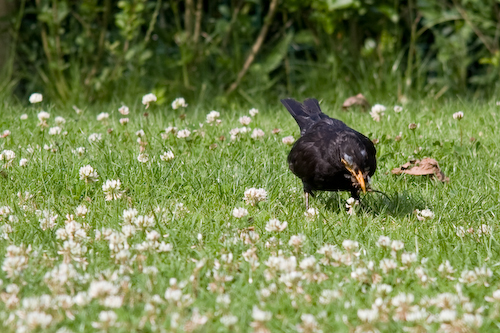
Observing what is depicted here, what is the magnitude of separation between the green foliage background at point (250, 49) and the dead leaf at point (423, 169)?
9.51 ft

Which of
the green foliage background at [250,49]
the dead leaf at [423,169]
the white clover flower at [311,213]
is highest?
the white clover flower at [311,213]

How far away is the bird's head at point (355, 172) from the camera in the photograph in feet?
14.3

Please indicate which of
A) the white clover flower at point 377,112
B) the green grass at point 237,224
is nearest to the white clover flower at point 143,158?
the green grass at point 237,224

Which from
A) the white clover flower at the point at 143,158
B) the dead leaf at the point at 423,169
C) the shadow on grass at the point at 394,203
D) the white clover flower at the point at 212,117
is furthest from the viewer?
the white clover flower at the point at 212,117

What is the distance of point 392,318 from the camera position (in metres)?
2.82

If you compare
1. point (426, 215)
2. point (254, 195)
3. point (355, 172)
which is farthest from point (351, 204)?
point (254, 195)

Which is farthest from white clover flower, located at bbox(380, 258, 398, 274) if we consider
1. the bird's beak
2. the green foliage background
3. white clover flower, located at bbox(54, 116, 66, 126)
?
the green foliage background

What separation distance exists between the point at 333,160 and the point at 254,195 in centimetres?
57

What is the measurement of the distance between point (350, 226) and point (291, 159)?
0.95 metres

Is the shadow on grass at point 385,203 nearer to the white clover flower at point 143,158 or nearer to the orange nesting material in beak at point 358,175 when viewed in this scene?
the orange nesting material in beak at point 358,175

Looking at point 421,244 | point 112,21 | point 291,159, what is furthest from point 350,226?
point 112,21

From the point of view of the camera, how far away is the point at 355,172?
4383 mm

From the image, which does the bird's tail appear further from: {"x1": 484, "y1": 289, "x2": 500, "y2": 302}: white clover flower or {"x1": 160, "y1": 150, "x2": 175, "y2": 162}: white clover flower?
{"x1": 484, "y1": 289, "x2": 500, "y2": 302}: white clover flower

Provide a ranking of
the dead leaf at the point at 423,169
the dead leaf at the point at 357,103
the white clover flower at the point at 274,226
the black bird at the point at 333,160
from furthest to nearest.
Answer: the dead leaf at the point at 357,103 < the dead leaf at the point at 423,169 < the black bird at the point at 333,160 < the white clover flower at the point at 274,226
